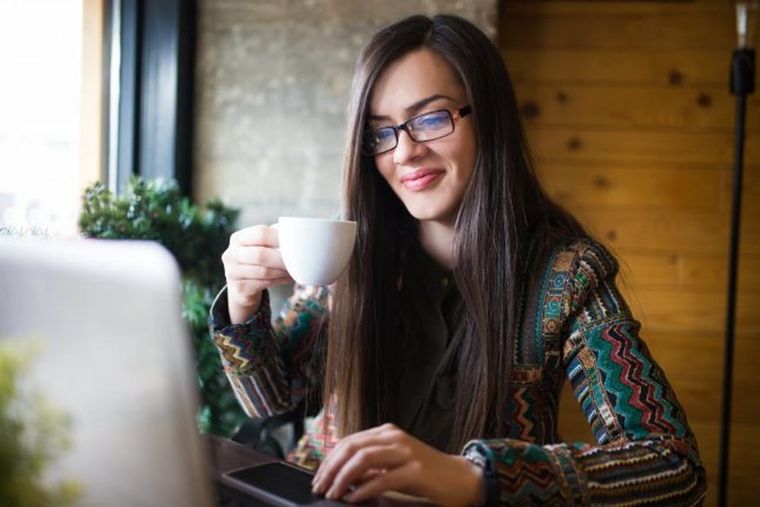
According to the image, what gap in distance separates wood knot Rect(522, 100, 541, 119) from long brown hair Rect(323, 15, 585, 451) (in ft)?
3.96

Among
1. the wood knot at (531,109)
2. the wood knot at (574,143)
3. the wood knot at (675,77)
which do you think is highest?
the wood knot at (675,77)

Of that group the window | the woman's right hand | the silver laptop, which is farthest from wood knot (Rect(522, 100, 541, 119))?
the silver laptop

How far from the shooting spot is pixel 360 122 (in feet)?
4.14

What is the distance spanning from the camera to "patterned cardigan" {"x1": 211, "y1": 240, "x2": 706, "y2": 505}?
0.75m

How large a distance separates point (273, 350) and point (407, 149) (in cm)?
42

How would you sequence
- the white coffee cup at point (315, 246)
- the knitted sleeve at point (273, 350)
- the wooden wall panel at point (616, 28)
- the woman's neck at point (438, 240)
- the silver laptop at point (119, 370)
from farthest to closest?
the wooden wall panel at point (616, 28)
the woman's neck at point (438, 240)
the knitted sleeve at point (273, 350)
the white coffee cup at point (315, 246)
the silver laptop at point (119, 370)

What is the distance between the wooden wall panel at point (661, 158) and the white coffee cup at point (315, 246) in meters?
1.63

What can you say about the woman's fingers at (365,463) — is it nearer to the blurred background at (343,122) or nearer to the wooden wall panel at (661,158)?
the blurred background at (343,122)

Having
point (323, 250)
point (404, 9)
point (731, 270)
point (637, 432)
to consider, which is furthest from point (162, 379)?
point (731, 270)

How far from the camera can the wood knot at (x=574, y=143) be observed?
2.46m

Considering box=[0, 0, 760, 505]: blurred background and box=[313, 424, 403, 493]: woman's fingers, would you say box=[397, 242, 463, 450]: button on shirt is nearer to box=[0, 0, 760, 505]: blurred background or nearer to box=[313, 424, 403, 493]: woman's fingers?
box=[0, 0, 760, 505]: blurred background

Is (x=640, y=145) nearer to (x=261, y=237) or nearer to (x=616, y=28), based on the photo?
(x=616, y=28)

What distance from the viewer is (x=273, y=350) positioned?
4.17 ft

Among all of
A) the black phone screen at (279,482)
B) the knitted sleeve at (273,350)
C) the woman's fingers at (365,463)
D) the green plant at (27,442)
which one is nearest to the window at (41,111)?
the knitted sleeve at (273,350)
